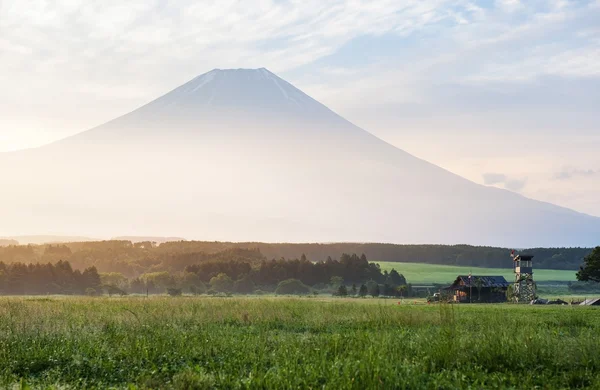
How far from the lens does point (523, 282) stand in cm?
6819

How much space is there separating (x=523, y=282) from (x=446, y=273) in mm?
80195

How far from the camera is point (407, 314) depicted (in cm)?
2273

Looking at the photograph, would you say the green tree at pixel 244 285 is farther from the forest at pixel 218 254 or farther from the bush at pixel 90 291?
the bush at pixel 90 291

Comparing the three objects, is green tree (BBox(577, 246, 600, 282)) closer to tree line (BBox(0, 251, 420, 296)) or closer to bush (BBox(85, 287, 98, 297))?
tree line (BBox(0, 251, 420, 296))

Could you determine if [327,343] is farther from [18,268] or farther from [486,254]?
[486,254]

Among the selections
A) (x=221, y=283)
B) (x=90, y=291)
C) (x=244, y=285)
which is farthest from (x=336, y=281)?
(x=90, y=291)

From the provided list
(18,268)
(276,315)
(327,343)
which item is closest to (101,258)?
(18,268)

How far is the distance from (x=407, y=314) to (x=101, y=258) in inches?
4510

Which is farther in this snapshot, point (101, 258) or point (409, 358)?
point (101, 258)

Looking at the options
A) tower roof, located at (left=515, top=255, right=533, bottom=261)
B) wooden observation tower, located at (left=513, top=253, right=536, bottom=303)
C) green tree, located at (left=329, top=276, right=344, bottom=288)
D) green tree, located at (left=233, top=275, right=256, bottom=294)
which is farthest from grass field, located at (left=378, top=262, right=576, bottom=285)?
wooden observation tower, located at (left=513, top=253, right=536, bottom=303)

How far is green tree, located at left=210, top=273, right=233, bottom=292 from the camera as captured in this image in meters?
105

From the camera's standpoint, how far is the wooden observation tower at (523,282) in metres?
66.3

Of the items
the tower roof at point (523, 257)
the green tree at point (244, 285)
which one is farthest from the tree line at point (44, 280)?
the tower roof at point (523, 257)

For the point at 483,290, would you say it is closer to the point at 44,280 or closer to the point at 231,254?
the point at 44,280
